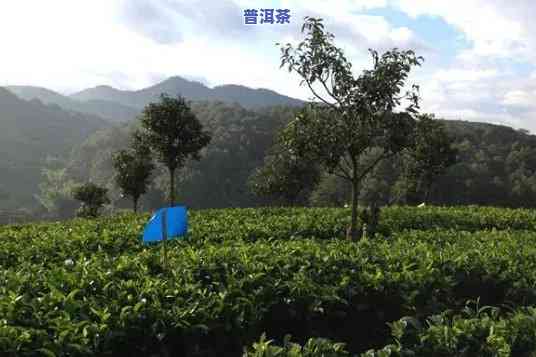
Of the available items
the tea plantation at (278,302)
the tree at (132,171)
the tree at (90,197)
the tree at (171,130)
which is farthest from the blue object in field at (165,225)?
the tree at (90,197)

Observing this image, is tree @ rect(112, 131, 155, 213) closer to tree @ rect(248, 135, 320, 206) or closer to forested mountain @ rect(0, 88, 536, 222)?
forested mountain @ rect(0, 88, 536, 222)

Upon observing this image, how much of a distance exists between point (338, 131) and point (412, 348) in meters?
8.25

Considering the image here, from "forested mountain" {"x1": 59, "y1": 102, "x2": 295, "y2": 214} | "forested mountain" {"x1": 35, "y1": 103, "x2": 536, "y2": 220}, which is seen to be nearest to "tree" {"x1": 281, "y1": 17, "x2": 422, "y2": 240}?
"forested mountain" {"x1": 35, "y1": 103, "x2": 536, "y2": 220}

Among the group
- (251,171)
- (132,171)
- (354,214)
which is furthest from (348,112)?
(251,171)

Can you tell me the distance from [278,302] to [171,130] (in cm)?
1755

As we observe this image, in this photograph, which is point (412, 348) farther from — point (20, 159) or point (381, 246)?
point (20, 159)

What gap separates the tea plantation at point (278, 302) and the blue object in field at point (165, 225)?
52 centimetres

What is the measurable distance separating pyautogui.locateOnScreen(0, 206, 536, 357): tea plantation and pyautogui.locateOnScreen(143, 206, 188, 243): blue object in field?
1.70 ft

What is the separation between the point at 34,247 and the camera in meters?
10.1

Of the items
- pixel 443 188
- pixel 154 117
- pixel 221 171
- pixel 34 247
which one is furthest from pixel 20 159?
pixel 34 247

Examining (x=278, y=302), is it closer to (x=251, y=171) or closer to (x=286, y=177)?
(x=286, y=177)

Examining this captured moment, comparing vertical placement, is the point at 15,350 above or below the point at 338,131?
below

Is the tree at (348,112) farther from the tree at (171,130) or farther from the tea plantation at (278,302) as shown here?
the tree at (171,130)

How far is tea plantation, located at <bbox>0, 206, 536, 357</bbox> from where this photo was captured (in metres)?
4.73
